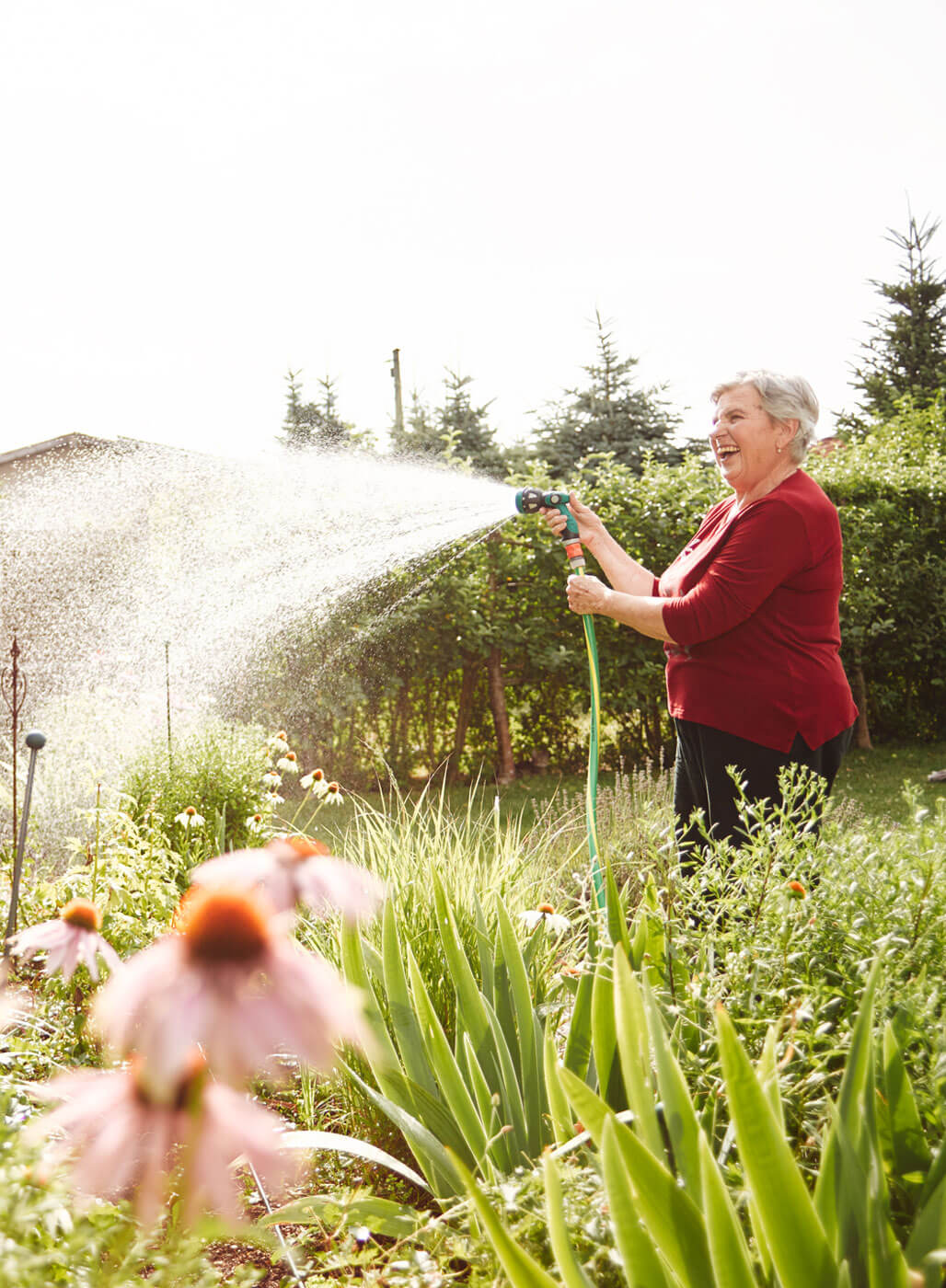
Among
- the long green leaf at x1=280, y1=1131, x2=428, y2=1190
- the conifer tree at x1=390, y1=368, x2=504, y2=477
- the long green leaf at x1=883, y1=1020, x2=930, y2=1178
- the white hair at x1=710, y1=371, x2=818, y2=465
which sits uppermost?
the conifer tree at x1=390, y1=368, x2=504, y2=477

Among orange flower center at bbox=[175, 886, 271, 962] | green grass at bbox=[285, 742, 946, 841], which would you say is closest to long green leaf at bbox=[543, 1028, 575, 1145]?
orange flower center at bbox=[175, 886, 271, 962]

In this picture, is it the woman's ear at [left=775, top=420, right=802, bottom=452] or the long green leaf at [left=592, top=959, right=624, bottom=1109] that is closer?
the long green leaf at [left=592, top=959, right=624, bottom=1109]

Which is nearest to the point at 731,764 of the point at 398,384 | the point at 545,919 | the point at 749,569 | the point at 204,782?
the point at 749,569

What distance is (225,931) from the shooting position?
50cm

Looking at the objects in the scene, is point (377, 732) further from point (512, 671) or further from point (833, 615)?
point (833, 615)

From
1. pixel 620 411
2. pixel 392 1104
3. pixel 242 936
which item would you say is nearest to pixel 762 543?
pixel 392 1104

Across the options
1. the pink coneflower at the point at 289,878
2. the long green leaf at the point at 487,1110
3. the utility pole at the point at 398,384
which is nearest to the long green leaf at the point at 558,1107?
the long green leaf at the point at 487,1110

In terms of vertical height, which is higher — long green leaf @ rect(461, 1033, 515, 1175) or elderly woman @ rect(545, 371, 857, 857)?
elderly woman @ rect(545, 371, 857, 857)

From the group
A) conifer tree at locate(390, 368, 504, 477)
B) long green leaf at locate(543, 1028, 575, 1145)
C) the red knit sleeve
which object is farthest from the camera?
conifer tree at locate(390, 368, 504, 477)

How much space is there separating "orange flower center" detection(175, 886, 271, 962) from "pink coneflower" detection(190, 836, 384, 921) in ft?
0.15

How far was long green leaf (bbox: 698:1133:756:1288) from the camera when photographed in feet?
3.20

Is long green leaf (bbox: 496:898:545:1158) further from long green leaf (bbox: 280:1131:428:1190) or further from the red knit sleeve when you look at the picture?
the red knit sleeve

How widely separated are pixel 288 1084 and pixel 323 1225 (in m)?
0.46

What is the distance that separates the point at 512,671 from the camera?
820 centimetres
